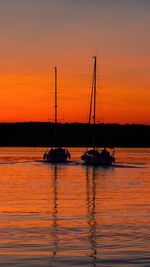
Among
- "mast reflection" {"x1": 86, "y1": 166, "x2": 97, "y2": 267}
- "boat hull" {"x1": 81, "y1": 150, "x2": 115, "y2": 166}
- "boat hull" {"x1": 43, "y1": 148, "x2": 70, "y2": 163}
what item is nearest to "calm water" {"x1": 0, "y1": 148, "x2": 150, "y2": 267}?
"mast reflection" {"x1": 86, "y1": 166, "x2": 97, "y2": 267}

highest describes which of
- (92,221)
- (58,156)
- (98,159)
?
(58,156)

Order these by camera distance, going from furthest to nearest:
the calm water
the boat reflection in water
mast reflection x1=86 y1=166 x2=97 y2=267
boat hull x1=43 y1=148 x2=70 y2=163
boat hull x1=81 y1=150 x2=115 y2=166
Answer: boat hull x1=43 y1=148 x2=70 y2=163, boat hull x1=81 y1=150 x2=115 y2=166, mast reflection x1=86 y1=166 x2=97 y2=267, the boat reflection in water, the calm water

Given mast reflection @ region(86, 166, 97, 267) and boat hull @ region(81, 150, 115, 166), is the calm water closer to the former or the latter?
mast reflection @ region(86, 166, 97, 267)

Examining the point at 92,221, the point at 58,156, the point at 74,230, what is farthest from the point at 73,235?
the point at 58,156

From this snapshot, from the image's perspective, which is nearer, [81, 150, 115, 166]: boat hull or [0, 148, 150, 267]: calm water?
[0, 148, 150, 267]: calm water

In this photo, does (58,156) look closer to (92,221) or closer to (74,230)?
(92,221)

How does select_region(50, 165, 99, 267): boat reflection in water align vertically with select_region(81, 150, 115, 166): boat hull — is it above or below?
below

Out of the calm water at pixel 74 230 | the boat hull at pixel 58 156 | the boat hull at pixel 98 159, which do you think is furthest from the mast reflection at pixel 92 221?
the boat hull at pixel 58 156

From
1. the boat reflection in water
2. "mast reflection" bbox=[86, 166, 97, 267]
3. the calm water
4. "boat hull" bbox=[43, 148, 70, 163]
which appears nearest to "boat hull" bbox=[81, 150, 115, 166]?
"boat hull" bbox=[43, 148, 70, 163]

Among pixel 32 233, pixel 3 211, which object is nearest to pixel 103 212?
pixel 3 211

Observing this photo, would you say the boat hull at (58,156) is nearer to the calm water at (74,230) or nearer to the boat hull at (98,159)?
the boat hull at (98,159)

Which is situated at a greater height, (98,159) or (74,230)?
(98,159)

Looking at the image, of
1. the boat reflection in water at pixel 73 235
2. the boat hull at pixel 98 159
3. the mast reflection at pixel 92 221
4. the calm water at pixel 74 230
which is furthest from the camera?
the boat hull at pixel 98 159

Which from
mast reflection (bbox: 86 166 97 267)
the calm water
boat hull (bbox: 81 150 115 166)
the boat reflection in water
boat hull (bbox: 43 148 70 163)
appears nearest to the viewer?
the calm water
